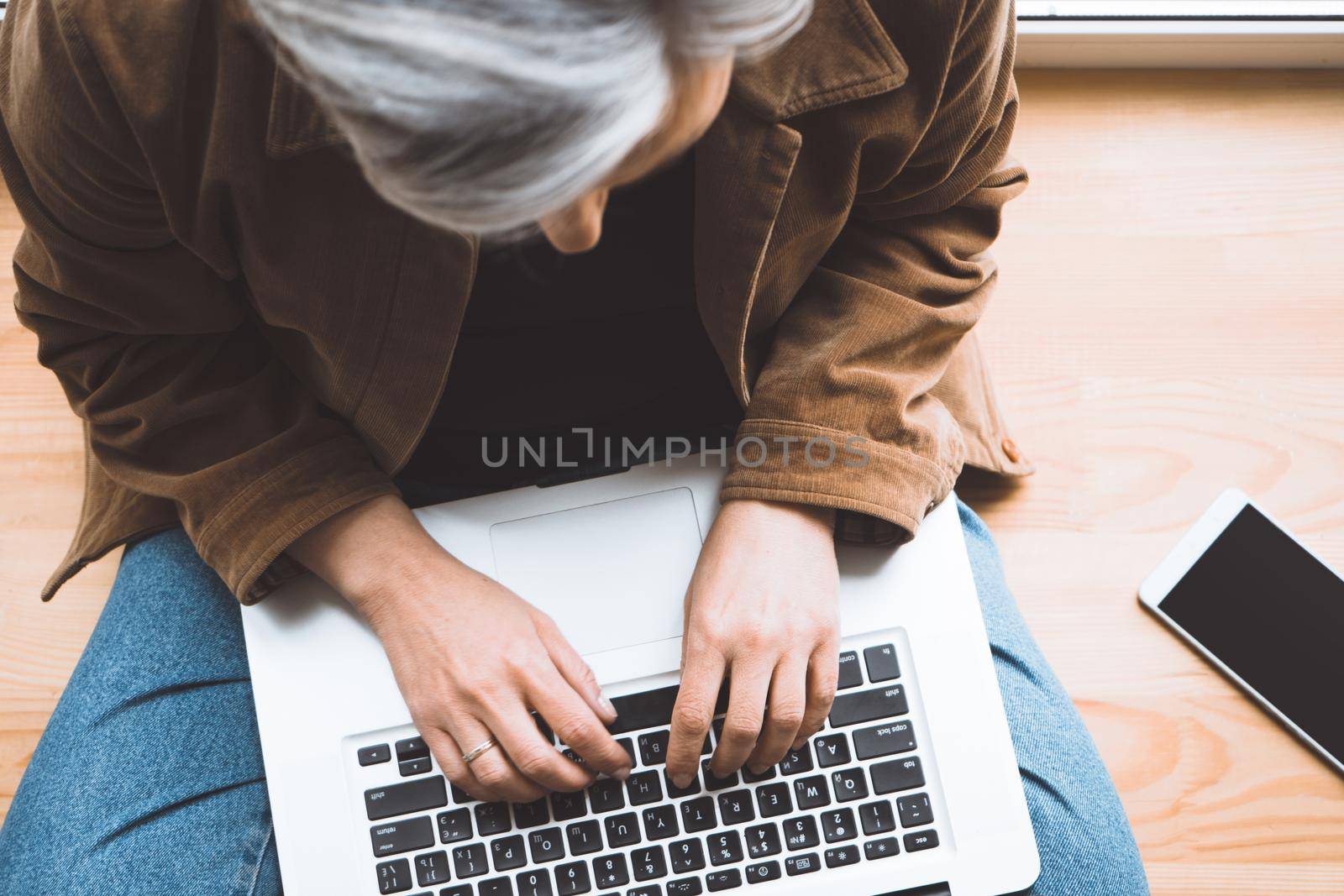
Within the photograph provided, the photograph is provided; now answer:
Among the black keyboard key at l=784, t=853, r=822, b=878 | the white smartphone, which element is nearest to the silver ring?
the black keyboard key at l=784, t=853, r=822, b=878

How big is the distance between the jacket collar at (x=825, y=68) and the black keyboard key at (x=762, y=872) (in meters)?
0.45

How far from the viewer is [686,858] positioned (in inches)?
23.5

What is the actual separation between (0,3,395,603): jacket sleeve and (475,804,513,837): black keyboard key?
0.67 ft

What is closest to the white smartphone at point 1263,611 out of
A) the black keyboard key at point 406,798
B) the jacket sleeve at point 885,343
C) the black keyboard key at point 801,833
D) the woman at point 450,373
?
the woman at point 450,373

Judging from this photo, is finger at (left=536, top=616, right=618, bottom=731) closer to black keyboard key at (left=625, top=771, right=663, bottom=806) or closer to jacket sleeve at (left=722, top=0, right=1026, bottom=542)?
black keyboard key at (left=625, top=771, right=663, bottom=806)

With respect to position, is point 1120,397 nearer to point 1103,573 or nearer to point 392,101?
point 1103,573

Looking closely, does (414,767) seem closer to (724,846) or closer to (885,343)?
(724,846)

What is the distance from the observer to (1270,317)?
0.94 metres

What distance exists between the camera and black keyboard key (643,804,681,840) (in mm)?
601

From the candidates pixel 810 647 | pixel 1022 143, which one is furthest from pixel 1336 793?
pixel 1022 143

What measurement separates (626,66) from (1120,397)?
2.53 feet

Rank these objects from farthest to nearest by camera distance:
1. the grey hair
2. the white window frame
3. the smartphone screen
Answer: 1. the white window frame
2. the smartphone screen
3. the grey hair

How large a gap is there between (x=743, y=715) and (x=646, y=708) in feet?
0.24

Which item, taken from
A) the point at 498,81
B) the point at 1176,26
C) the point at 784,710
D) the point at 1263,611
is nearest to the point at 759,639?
the point at 784,710
